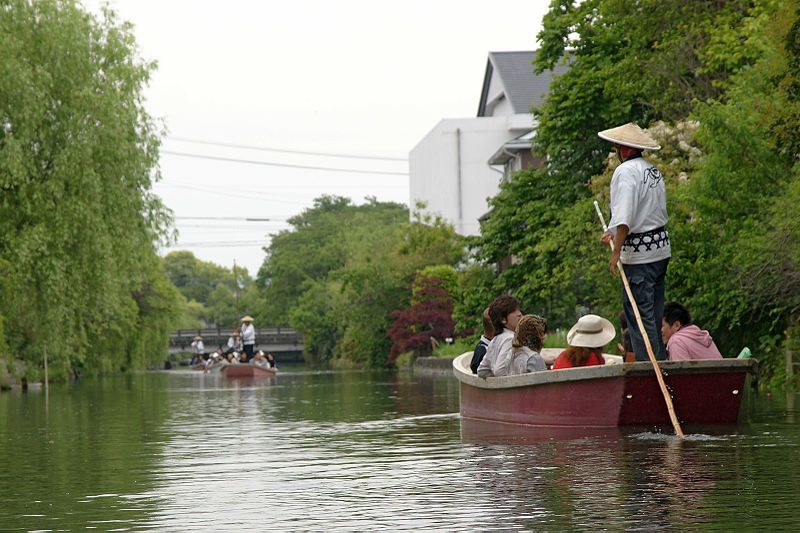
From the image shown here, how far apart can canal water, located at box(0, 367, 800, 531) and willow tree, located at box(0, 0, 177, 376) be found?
65.5 ft

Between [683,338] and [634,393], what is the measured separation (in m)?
1.41

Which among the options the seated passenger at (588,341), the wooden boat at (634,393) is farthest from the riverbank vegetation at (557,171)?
the wooden boat at (634,393)

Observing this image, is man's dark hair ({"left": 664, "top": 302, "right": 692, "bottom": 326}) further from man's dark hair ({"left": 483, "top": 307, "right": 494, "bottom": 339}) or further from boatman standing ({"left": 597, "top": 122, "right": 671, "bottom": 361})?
man's dark hair ({"left": 483, "top": 307, "right": 494, "bottom": 339})

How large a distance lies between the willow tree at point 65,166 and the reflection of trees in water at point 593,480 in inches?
1003

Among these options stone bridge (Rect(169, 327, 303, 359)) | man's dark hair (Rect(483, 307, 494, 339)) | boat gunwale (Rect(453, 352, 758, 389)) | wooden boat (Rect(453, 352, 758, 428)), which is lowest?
wooden boat (Rect(453, 352, 758, 428))

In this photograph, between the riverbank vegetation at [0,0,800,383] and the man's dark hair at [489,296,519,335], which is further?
the riverbank vegetation at [0,0,800,383]

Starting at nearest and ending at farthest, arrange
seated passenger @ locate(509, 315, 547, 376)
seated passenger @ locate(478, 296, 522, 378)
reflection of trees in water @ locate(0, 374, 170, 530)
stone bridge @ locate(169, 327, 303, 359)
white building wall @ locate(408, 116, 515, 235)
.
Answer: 1. reflection of trees in water @ locate(0, 374, 170, 530)
2. seated passenger @ locate(509, 315, 547, 376)
3. seated passenger @ locate(478, 296, 522, 378)
4. white building wall @ locate(408, 116, 515, 235)
5. stone bridge @ locate(169, 327, 303, 359)

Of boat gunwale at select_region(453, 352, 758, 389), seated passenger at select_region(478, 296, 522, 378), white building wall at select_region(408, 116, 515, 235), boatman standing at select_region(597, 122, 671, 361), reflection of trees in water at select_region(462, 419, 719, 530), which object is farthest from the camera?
white building wall at select_region(408, 116, 515, 235)

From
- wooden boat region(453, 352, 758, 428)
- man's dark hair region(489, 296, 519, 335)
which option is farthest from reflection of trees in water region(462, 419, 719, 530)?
man's dark hair region(489, 296, 519, 335)

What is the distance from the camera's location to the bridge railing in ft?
411

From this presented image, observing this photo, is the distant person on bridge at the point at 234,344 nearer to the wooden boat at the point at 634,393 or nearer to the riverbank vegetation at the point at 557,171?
the riverbank vegetation at the point at 557,171

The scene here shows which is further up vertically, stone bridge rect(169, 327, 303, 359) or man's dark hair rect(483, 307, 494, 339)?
stone bridge rect(169, 327, 303, 359)

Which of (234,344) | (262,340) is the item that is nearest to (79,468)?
(234,344)

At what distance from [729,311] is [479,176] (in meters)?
65.7
